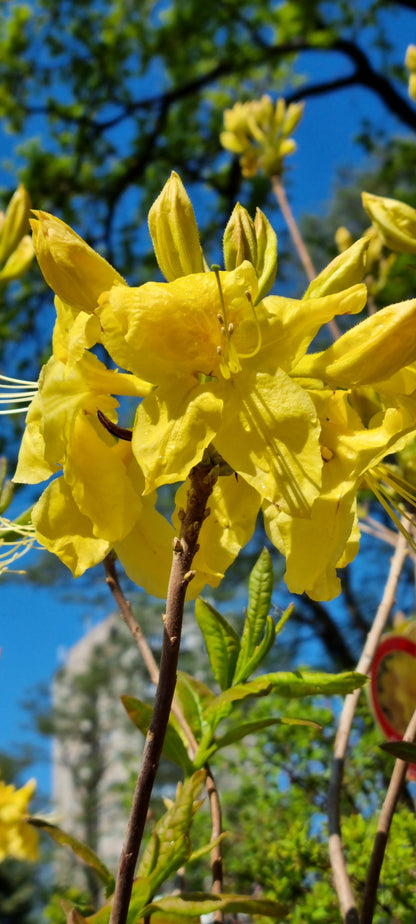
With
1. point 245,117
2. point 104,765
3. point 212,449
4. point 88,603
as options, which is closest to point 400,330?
point 212,449

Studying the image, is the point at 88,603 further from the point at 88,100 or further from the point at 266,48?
the point at 266,48

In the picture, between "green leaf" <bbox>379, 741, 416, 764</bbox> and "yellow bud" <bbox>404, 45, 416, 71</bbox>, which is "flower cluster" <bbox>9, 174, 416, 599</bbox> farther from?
"yellow bud" <bbox>404, 45, 416, 71</bbox>

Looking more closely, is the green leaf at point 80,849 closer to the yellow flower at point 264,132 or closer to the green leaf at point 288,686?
the green leaf at point 288,686

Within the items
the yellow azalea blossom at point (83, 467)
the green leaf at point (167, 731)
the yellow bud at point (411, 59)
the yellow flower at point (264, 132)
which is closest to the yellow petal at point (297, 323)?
the yellow azalea blossom at point (83, 467)

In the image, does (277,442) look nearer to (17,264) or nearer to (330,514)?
(330,514)

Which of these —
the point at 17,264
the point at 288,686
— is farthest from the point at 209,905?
the point at 17,264

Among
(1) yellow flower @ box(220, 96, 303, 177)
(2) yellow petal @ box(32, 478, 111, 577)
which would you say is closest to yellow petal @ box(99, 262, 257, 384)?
(2) yellow petal @ box(32, 478, 111, 577)
